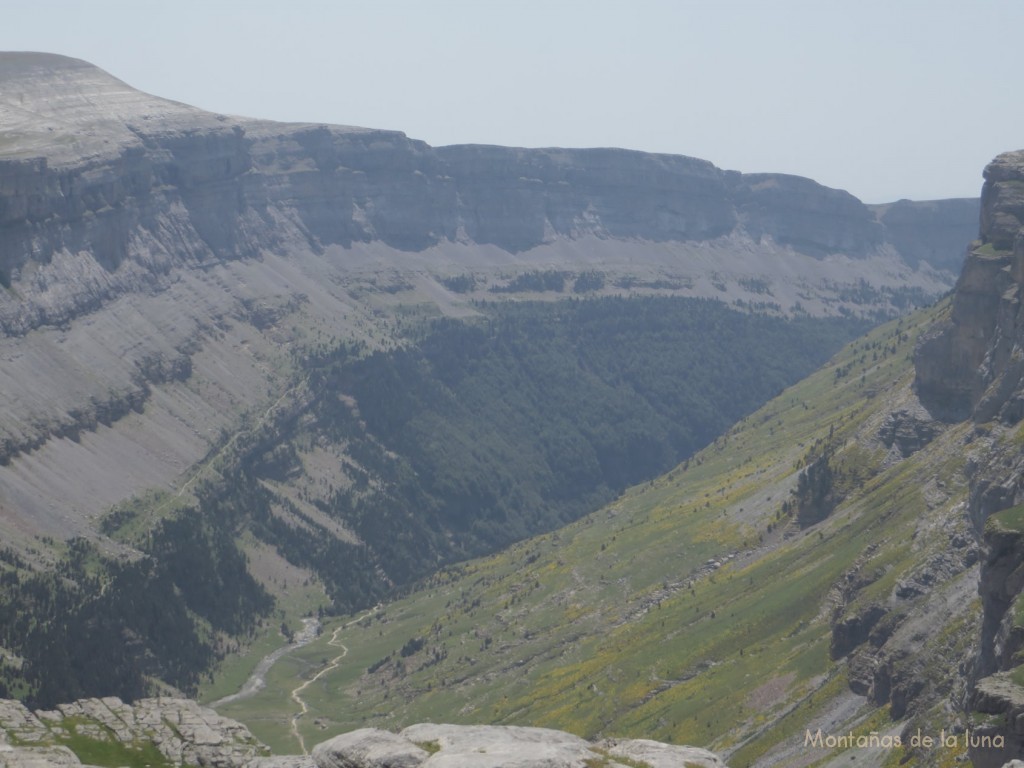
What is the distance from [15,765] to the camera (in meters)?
98.6

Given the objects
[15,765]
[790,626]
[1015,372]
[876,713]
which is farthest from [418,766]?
[1015,372]

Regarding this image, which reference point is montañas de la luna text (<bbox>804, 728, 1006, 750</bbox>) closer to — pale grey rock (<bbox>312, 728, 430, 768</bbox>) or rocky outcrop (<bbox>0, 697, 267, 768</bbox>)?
pale grey rock (<bbox>312, 728, 430, 768</bbox>)

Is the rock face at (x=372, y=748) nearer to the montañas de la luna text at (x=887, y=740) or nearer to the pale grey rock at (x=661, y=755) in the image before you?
the pale grey rock at (x=661, y=755)

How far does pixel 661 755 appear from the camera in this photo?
7319cm

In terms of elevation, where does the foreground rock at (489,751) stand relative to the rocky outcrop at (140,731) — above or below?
above

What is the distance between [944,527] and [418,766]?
106 meters

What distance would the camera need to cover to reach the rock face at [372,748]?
69.9 meters

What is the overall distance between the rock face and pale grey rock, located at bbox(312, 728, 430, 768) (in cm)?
5

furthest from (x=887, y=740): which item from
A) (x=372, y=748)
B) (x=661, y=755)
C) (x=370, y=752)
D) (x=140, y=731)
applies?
(x=140, y=731)

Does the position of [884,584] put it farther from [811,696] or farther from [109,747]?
[109,747]

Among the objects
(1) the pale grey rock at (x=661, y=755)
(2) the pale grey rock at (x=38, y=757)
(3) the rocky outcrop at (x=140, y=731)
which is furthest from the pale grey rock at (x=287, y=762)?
(3) the rocky outcrop at (x=140, y=731)

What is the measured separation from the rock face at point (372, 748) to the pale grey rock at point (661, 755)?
5 cm

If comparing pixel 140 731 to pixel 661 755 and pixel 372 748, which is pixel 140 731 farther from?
pixel 661 755

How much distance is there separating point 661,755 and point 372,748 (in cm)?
1533
